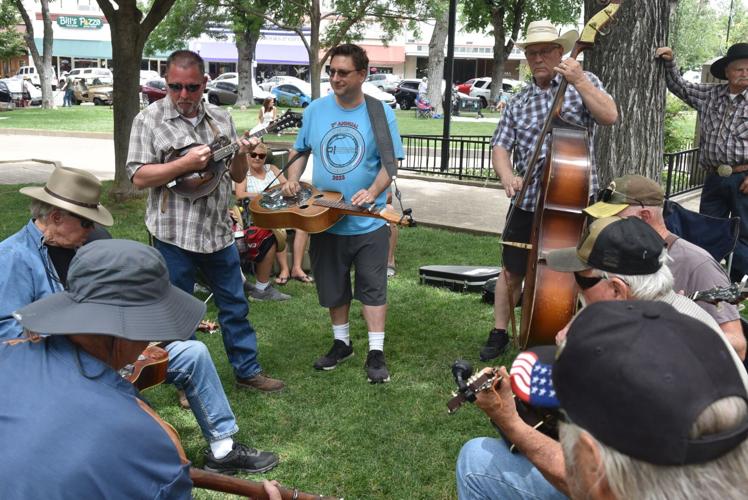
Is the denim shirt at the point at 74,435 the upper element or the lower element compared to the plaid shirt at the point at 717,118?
lower

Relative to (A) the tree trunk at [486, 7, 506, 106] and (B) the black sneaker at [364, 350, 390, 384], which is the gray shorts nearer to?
(B) the black sneaker at [364, 350, 390, 384]

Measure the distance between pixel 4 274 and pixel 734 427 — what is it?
2679mm

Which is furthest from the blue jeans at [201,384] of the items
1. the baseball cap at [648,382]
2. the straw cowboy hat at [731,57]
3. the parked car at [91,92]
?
the parked car at [91,92]

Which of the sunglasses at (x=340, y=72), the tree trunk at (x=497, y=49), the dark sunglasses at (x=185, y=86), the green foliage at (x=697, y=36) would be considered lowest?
the dark sunglasses at (x=185, y=86)

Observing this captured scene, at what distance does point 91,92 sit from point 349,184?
34776mm

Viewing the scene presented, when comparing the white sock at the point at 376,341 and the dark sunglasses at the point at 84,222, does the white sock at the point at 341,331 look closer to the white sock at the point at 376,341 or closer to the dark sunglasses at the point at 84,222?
the white sock at the point at 376,341

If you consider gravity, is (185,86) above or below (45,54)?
below

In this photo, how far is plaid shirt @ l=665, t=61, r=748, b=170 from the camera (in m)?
5.57

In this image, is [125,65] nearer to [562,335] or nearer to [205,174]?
[205,174]

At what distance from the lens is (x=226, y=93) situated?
3569 centimetres

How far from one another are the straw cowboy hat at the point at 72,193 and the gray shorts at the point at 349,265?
173 cm

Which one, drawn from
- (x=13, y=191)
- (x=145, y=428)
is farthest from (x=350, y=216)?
(x=13, y=191)

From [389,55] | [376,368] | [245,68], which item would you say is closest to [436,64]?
[245,68]

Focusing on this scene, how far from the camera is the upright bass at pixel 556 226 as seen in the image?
13.5 ft
